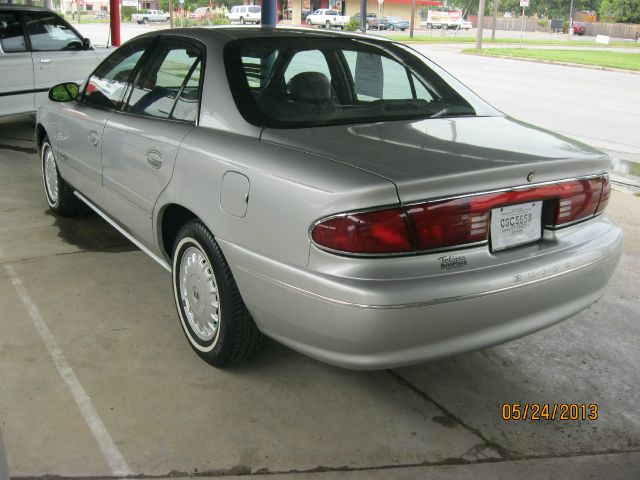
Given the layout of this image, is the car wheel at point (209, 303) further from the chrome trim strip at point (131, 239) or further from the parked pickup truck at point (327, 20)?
the parked pickup truck at point (327, 20)

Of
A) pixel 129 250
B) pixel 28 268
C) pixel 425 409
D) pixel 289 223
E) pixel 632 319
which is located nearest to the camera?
pixel 289 223

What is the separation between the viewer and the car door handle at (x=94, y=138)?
423 centimetres

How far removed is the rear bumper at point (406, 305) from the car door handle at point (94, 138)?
5.58 feet

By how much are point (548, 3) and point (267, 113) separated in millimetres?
102228

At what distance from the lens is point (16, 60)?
8672 millimetres

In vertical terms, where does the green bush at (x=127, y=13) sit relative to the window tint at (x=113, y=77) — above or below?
above

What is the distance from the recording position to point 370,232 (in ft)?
8.08

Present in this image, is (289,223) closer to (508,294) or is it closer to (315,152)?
(315,152)

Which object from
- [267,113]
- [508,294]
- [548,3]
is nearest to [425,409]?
[508,294]

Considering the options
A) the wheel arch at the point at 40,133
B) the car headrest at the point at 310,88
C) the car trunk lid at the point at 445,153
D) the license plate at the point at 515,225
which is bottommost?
the license plate at the point at 515,225

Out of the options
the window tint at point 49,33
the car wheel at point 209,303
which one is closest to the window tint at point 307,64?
the car wheel at point 209,303

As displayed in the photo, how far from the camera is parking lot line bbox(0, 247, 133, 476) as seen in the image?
265 centimetres
